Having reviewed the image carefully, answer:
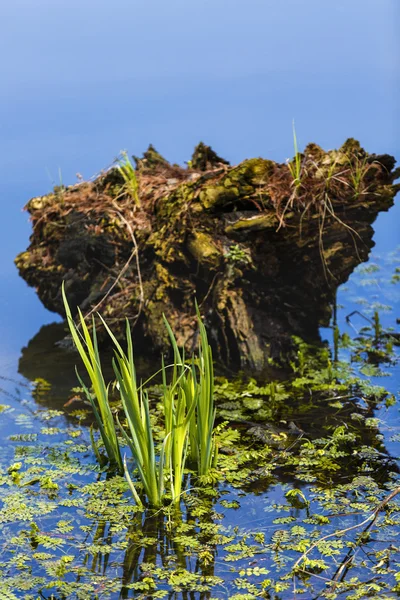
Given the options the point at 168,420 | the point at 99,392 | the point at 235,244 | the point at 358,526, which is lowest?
the point at 358,526

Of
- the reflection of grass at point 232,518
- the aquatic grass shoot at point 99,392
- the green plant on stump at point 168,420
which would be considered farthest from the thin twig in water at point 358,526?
the aquatic grass shoot at point 99,392

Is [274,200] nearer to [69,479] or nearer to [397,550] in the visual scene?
[69,479]

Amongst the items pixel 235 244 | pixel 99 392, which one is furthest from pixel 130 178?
pixel 99 392

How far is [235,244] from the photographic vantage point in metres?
6.34

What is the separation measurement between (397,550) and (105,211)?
14.4ft

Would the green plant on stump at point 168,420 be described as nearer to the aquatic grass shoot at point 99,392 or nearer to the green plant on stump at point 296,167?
the aquatic grass shoot at point 99,392

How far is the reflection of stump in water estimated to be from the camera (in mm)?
6250

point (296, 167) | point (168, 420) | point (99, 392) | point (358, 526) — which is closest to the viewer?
point (358, 526)

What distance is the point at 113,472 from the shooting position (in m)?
4.52

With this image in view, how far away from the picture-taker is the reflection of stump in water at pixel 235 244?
6.25 metres

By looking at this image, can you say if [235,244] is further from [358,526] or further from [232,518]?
[358,526]

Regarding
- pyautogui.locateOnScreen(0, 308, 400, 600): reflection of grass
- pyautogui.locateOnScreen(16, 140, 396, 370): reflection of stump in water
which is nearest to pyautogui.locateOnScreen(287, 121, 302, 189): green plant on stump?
pyautogui.locateOnScreen(16, 140, 396, 370): reflection of stump in water

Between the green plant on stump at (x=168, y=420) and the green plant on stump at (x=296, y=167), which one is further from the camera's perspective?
the green plant on stump at (x=296, y=167)

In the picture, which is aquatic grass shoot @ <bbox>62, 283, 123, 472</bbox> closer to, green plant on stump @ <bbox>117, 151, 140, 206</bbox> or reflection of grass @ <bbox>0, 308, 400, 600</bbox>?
reflection of grass @ <bbox>0, 308, 400, 600</bbox>
